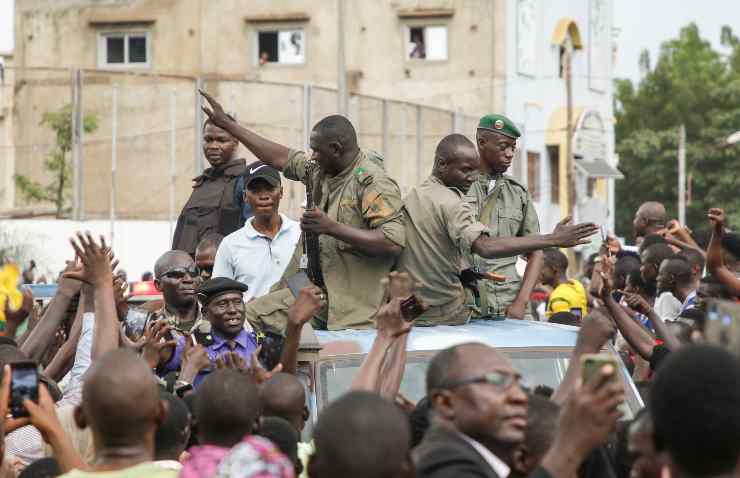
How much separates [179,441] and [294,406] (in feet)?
2.46

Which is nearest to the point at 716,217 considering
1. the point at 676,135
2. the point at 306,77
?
the point at 306,77

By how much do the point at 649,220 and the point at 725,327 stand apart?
9.36 metres

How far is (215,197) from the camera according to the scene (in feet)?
35.3

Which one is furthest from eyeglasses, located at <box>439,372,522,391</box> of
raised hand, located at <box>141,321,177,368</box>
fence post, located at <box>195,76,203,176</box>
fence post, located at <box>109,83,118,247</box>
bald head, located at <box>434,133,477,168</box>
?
fence post, located at <box>109,83,118,247</box>

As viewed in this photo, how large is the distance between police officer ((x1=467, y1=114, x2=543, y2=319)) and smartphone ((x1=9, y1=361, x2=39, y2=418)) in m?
4.33

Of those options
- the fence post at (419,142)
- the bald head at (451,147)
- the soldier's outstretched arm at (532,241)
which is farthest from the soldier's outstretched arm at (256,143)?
the fence post at (419,142)

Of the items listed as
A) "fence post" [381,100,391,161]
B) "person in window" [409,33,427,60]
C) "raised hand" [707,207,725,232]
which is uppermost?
"person in window" [409,33,427,60]

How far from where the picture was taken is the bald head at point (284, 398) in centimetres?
629

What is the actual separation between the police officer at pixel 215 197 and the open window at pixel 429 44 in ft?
94.5

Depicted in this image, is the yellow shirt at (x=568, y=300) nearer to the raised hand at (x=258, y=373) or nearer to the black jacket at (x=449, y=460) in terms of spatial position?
the raised hand at (x=258, y=373)

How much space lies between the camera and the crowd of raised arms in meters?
4.18

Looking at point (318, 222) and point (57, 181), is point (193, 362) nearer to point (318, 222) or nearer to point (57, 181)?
point (318, 222)

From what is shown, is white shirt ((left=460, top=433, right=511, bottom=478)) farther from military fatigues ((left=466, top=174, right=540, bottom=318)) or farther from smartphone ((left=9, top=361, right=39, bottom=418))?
military fatigues ((left=466, top=174, right=540, bottom=318))

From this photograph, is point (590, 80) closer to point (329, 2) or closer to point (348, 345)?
point (329, 2)
